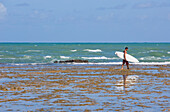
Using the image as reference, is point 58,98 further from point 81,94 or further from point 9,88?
point 9,88

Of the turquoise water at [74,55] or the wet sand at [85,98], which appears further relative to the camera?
the turquoise water at [74,55]

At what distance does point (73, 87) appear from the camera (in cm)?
1727

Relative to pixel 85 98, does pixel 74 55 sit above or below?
below

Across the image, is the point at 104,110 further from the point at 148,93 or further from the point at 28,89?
the point at 28,89

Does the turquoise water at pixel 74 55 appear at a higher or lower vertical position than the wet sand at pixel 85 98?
lower

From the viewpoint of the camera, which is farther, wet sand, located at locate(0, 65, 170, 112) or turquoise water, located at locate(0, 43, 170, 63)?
turquoise water, located at locate(0, 43, 170, 63)

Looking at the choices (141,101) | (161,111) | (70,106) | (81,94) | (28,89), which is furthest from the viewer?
(28,89)

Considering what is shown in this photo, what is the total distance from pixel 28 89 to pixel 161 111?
7.33 meters

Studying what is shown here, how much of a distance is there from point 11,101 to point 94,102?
2990mm

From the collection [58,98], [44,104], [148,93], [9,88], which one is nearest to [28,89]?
→ [9,88]

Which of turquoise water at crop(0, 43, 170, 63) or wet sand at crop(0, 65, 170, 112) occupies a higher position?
wet sand at crop(0, 65, 170, 112)

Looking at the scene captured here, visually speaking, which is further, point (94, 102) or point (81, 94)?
point (81, 94)

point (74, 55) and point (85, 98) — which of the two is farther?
point (74, 55)

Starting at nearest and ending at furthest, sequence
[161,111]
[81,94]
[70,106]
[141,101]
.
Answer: [161,111] < [70,106] < [141,101] < [81,94]
